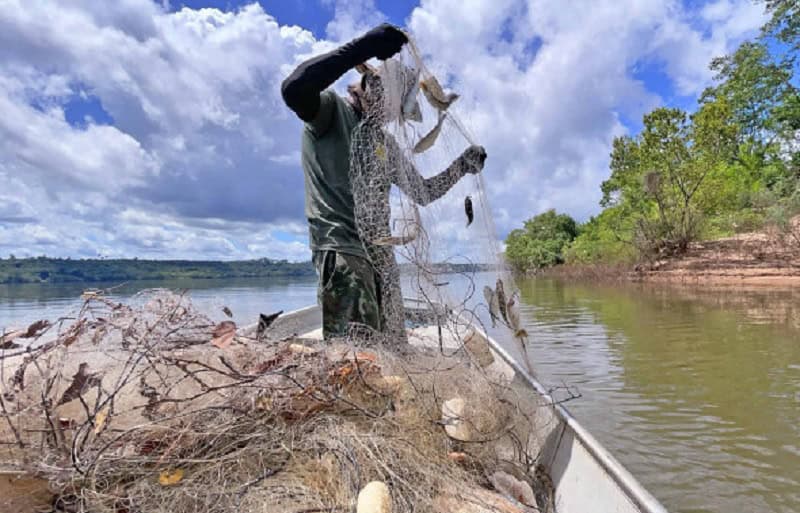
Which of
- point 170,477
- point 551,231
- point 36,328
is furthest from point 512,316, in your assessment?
point 551,231

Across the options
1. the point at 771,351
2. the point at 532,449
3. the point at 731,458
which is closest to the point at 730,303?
the point at 771,351

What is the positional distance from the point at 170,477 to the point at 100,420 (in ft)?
1.08

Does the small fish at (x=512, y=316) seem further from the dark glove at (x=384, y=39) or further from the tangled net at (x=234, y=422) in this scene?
the dark glove at (x=384, y=39)

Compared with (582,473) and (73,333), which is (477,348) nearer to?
(582,473)

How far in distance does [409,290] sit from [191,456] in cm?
130

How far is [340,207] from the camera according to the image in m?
2.68

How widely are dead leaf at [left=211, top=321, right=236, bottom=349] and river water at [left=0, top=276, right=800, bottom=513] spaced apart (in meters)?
0.53

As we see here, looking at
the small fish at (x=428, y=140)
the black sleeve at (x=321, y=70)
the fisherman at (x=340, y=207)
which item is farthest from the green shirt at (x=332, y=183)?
the small fish at (x=428, y=140)

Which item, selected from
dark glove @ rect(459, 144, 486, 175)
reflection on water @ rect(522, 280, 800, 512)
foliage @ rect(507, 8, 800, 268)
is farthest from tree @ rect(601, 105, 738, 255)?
dark glove @ rect(459, 144, 486, 175)

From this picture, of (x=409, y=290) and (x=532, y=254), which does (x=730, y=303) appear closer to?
(x=409, y=290)

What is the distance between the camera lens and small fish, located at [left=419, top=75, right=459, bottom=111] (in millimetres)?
Answer: 2420

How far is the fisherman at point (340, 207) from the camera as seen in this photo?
262cm

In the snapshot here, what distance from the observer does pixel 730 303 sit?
1242 centimetres

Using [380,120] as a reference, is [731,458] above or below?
below
